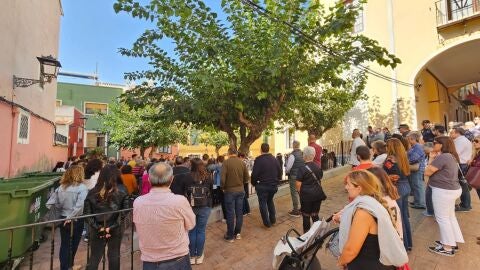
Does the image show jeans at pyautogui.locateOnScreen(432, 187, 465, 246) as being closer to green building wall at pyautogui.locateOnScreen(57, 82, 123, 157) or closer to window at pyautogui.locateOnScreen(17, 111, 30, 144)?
window at pyautogui.locateOnScreen(17, 111, 30, 144)

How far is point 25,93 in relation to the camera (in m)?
9.53

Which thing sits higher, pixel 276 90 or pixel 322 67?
pixel 322 67

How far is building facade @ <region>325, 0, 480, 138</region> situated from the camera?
1324cm

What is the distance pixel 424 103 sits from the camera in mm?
17234

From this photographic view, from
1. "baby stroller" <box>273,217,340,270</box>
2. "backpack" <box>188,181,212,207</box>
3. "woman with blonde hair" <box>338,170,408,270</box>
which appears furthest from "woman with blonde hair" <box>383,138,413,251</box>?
"backpack" <box>188,181,212,207</box>

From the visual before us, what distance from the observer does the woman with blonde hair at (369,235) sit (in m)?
2.23

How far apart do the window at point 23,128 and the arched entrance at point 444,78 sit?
16.5 m

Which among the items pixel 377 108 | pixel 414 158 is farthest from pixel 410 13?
pixel 414 158

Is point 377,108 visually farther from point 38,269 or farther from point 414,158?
point 38,269

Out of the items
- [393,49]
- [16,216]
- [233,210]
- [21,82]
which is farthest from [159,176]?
[393,49]

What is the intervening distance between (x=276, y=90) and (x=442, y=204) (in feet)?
14.5

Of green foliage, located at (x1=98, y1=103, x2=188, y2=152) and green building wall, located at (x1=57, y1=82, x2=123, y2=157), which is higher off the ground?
green building wall, located at (x1=57, y1=82, x2=123, y2=157)

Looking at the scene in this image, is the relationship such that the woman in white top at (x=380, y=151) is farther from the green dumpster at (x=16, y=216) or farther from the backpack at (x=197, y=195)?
the green dumpster at (x=16, y=216)

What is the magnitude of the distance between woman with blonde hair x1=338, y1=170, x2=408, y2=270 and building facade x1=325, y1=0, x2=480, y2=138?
46.9ft
